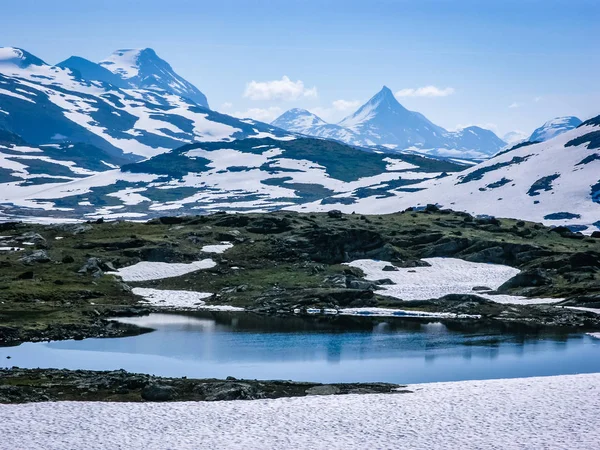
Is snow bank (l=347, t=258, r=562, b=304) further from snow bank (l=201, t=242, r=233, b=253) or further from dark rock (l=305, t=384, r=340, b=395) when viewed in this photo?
dark rock (l=305, t=384, r=340, b=395)

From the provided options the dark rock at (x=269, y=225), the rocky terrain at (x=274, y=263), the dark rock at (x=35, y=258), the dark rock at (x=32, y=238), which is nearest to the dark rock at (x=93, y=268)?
the rocky terrain at (x=274, y=263)

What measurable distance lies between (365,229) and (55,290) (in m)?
66.9

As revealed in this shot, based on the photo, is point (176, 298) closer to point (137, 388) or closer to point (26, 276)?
point (26, 276)

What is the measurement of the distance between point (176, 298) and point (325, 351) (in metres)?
41.4

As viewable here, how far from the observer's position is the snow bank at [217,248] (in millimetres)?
137250

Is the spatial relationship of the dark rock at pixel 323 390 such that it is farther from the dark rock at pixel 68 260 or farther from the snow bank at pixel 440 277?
the dark rock at pixel 68 260

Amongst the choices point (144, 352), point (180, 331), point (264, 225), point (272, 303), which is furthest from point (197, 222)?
point (144, 352)

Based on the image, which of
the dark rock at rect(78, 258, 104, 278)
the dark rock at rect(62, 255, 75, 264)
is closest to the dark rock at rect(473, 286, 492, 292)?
the dark rock at rect(78, 258, 104, 278)

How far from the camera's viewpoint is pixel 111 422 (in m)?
43.7

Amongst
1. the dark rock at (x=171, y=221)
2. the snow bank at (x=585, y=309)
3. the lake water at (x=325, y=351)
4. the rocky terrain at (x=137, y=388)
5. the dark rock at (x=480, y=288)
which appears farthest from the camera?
the dark rock at (x=171, y=221)

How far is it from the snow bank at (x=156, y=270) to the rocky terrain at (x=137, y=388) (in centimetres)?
6423

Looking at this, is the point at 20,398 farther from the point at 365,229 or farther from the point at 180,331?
the point at 365,229

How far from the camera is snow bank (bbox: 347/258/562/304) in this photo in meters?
120

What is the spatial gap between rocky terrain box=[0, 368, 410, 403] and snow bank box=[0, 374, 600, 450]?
206 centimetres
